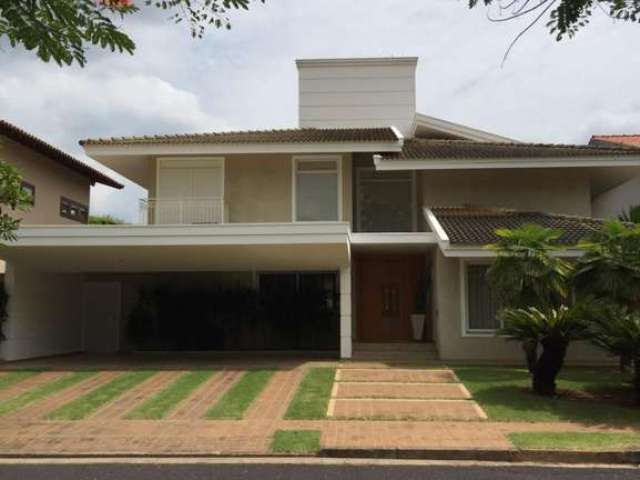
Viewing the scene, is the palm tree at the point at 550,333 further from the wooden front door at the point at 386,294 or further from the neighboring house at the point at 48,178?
the neighboring house at the point at 48,178

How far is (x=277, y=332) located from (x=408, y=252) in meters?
4.29

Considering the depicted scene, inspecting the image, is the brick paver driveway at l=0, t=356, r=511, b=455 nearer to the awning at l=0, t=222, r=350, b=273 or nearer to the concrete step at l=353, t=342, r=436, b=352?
the concrete step at l=353, t=342, r=436, b=352

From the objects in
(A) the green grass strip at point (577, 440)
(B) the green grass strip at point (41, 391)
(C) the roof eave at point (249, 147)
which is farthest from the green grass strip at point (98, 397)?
(A) the green grass strip at point (577, 440)

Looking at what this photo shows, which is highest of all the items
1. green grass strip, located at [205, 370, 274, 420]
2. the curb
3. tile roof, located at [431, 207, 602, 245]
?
tile roof, located at [431, 207, 602, 245]

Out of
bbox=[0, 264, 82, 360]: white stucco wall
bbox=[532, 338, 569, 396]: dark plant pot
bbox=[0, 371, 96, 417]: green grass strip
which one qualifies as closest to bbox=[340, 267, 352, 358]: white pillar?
bbox=[532, 338, 569, 396]: dark plant pot

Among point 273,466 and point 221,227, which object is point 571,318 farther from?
point 221,227

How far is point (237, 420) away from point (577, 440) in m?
4.66

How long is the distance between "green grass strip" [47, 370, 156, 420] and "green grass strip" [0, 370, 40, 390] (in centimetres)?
190

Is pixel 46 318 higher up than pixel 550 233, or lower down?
lower down

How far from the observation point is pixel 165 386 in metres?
12.4

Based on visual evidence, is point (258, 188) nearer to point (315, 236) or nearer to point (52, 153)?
point (315, 236)

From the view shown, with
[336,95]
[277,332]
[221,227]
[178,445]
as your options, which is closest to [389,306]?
[277,332]

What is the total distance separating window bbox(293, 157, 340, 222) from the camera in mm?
17578

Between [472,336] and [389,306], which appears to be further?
[389,306]
